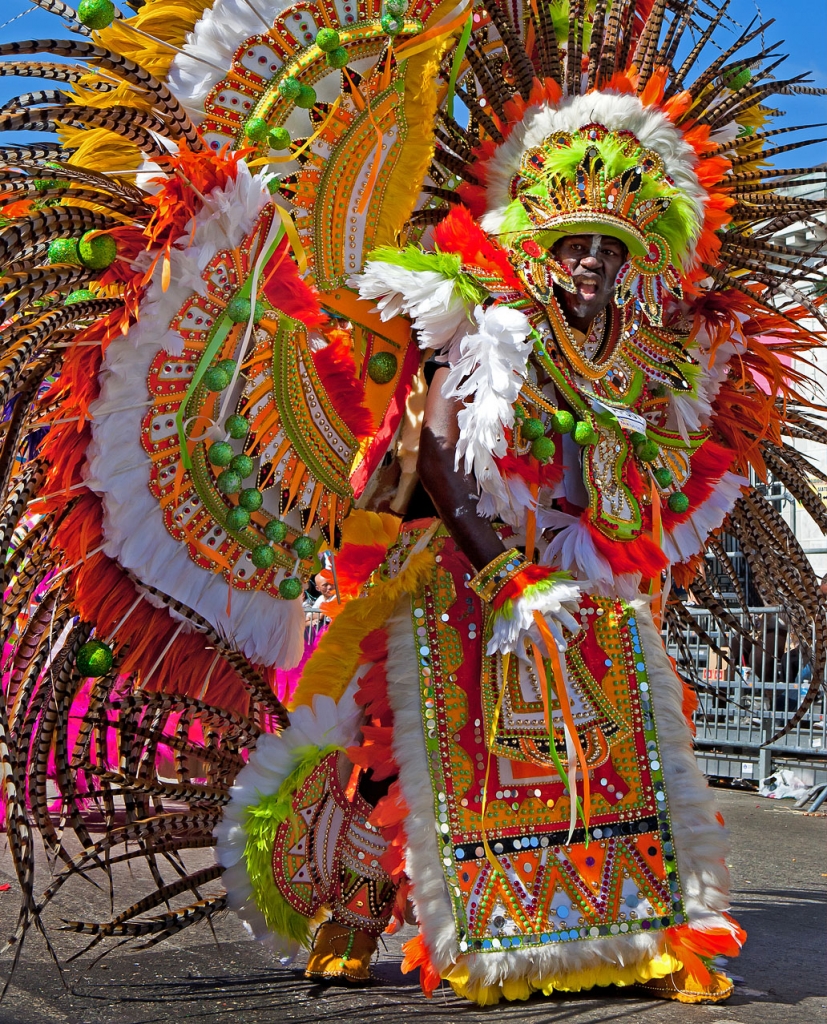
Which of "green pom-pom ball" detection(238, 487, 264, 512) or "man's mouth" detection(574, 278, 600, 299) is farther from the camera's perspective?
"man's mouth" detection(574, 278, 600, 299)

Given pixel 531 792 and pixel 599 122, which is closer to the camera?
pixel 531 792

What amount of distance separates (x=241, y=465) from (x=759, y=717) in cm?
545

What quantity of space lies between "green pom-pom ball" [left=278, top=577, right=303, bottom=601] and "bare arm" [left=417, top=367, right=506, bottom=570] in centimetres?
41

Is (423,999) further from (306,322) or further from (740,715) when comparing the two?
(740,715)

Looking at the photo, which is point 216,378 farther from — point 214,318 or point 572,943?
point 572,943

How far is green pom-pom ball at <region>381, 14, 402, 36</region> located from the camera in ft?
8.95

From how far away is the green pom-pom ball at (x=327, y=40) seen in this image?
2658 millimetres

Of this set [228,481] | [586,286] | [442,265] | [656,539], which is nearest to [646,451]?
[656,539]

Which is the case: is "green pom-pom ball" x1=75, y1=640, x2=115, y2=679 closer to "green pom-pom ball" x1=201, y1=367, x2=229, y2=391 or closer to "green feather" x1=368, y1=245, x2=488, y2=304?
"green pom-pom ball" x1=201, y1=367, x2=229, y2=391

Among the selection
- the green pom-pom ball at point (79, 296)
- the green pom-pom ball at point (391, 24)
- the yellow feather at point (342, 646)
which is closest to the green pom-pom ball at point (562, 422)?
the yellow feather at point (342, 646)

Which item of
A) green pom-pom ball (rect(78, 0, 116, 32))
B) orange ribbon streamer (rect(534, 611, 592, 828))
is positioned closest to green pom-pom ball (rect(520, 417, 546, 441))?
orange ribbon streamer (rect(534, 611, 592, 828))

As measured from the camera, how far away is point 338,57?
8.79 feet

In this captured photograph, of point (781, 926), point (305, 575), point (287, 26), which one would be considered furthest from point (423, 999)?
point (287, 26)

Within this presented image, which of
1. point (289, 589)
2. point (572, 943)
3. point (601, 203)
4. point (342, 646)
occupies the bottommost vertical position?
point (572, 943)
